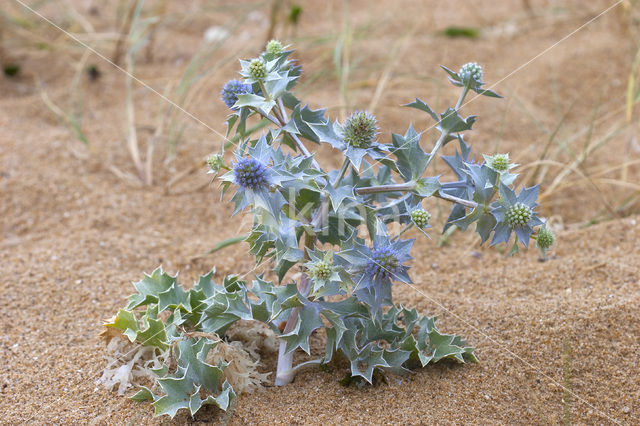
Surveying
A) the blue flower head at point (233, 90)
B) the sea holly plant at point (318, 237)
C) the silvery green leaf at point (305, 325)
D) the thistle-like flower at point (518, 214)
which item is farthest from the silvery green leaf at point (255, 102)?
the thistle-like flower at point (518, 214)

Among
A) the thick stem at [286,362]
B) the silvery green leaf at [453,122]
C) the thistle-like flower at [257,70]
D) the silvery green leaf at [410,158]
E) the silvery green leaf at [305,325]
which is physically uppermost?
the thistle-like flower at [257,70]

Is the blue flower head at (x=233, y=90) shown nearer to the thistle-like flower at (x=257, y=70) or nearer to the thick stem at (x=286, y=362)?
the thistle-like flower at (x=257, y=70)

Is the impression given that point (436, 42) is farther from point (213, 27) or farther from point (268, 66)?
point (268, 66)

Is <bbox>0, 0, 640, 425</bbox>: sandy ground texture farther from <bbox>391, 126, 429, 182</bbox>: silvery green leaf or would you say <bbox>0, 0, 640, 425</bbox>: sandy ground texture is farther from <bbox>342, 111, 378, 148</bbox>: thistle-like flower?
<bbox>342, 111, 378, 148</bbox>: thistle-like flower

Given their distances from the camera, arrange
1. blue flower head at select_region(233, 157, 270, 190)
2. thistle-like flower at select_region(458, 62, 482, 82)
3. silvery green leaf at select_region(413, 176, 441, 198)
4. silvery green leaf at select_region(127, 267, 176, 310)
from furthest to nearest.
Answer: silvery green leaf at select_region(127, 267, 176, 310), thistle-like flower at select_region(458, 62, 482, 82), silvery green leaf at select_region(413, 176, 441, 198), blue flower head at select_region(233, 157, 270, 190)

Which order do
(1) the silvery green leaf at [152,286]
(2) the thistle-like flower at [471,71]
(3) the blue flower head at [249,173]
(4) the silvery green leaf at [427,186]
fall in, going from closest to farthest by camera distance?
(3) the blue flower head at [249,173] < (4) the silvery green leaf at [427,186] < (2) the thistle-like flower at [471,71] < (1) the silvery green leaf at [152,286]

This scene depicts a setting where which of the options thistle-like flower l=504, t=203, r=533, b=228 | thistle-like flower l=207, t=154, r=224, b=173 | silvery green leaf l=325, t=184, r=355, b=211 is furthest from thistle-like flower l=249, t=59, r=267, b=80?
thistle-like flower l=504, t=203, r=533, b=228

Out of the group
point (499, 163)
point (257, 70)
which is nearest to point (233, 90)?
point (257, 70)

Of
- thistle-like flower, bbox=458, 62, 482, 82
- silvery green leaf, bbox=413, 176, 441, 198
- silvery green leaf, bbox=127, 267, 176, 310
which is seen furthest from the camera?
silvery green leaf, bbox=127, 267, 176, 310
